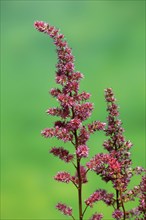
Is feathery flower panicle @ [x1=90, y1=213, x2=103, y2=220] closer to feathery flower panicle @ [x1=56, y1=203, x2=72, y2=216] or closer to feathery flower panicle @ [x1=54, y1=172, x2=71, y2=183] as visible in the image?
feathery flower panicle @ [x1=56, y1=203, x2=72, y2=216]

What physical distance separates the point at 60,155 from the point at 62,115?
0.35 meters

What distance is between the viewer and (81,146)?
3.49 meters

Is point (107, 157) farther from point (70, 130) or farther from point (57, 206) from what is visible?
point (57, 206)

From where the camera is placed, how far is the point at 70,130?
12.0 feet

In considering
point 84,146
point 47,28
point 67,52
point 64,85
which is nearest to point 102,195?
point 84,146

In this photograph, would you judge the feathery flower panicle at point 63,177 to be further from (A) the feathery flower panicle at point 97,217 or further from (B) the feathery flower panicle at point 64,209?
(A) the feathery flower panicle at point 97,217

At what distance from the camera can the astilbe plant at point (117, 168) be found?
3.47 metres

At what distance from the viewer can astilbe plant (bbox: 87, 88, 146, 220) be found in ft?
11.4

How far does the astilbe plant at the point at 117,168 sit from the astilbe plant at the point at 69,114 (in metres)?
0.16

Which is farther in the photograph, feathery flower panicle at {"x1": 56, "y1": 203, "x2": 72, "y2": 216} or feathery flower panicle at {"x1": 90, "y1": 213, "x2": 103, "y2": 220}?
feathery flower panicle at {"x1": 56, "y1": 203, "x2": 72, "y2": 216}

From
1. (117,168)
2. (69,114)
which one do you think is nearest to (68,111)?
(69,114)

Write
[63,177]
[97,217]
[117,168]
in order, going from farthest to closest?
[63,177] → [97,217] → [117,168]

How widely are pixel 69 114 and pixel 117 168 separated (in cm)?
65

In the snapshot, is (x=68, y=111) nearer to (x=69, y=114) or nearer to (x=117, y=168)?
(x=69, y=114)
